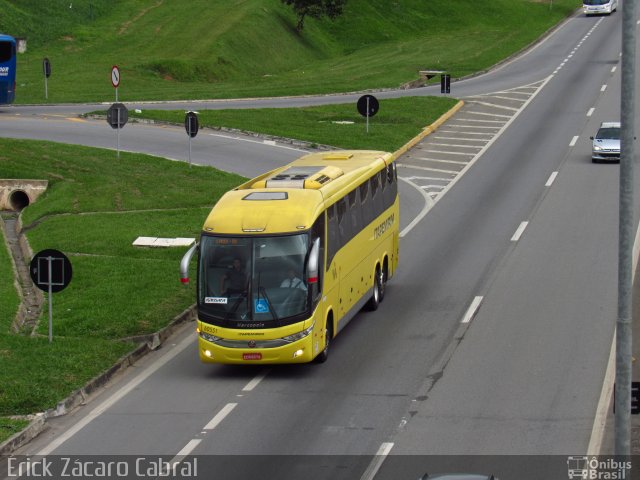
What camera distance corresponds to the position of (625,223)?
13.6 m

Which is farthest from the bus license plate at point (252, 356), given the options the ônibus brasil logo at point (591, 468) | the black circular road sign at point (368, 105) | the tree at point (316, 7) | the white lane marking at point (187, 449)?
the tree at point (316, 7)

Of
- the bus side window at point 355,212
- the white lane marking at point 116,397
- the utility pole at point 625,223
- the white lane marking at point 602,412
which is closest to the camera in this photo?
the utility pole at point 625,223

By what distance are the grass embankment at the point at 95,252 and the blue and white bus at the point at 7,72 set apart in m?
13.2

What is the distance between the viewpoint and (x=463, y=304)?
1077 inches

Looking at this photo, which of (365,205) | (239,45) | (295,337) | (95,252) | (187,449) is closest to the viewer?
(187,449)

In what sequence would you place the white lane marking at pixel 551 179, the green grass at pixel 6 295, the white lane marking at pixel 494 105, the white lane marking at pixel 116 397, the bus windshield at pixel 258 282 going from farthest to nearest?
1. the white lane marking at pixel 494 105
2. the white lane marking at pixel 551 179
3. the green grass at pixel 6 295
4. the bus windshield at pixel 258 282
5. the white lane marking at pixel 116 397

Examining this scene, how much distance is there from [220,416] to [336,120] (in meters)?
36.5

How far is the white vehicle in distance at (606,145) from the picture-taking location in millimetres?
44500

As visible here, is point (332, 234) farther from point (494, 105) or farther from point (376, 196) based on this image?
point (494, 105)

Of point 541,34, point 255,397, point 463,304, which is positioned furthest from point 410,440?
point 541,34

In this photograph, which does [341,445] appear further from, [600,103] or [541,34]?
[541,34]

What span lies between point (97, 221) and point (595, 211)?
15.4 metres

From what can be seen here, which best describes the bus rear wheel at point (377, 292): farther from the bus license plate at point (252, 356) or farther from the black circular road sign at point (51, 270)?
the black circular road sign at point (51, 270)

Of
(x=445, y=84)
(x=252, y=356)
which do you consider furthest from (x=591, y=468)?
(x=445, y=84)
